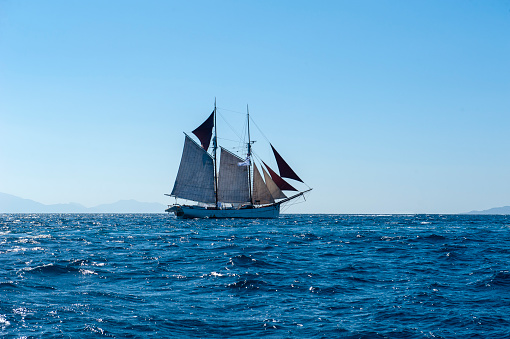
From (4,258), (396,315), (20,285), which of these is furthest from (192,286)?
(4,258)

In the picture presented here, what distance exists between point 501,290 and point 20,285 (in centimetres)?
1889

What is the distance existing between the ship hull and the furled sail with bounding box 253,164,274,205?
1793 millimetres

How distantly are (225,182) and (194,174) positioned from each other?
7.34m

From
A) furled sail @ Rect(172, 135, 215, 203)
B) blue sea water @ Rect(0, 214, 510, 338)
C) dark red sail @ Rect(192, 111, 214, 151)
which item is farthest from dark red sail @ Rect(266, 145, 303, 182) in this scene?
blue sea water @ Rect(0, 214, 510, 338)

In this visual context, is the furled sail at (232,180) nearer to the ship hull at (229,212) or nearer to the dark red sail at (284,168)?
the ship hull at (229,212)

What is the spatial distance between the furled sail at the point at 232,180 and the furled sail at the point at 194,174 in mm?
2376

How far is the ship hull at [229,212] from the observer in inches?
3848

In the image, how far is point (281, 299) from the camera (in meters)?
16.0

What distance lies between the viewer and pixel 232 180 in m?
95.9

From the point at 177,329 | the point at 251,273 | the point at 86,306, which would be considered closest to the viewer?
the point at 177,329

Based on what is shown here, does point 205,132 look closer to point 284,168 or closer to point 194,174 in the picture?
point 194,174

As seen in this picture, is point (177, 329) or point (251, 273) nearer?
point (177, 329)

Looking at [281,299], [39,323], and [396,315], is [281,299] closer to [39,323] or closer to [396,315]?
[396,315]

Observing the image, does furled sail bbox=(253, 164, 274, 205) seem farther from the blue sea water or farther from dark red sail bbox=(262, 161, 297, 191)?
the blue sea water
